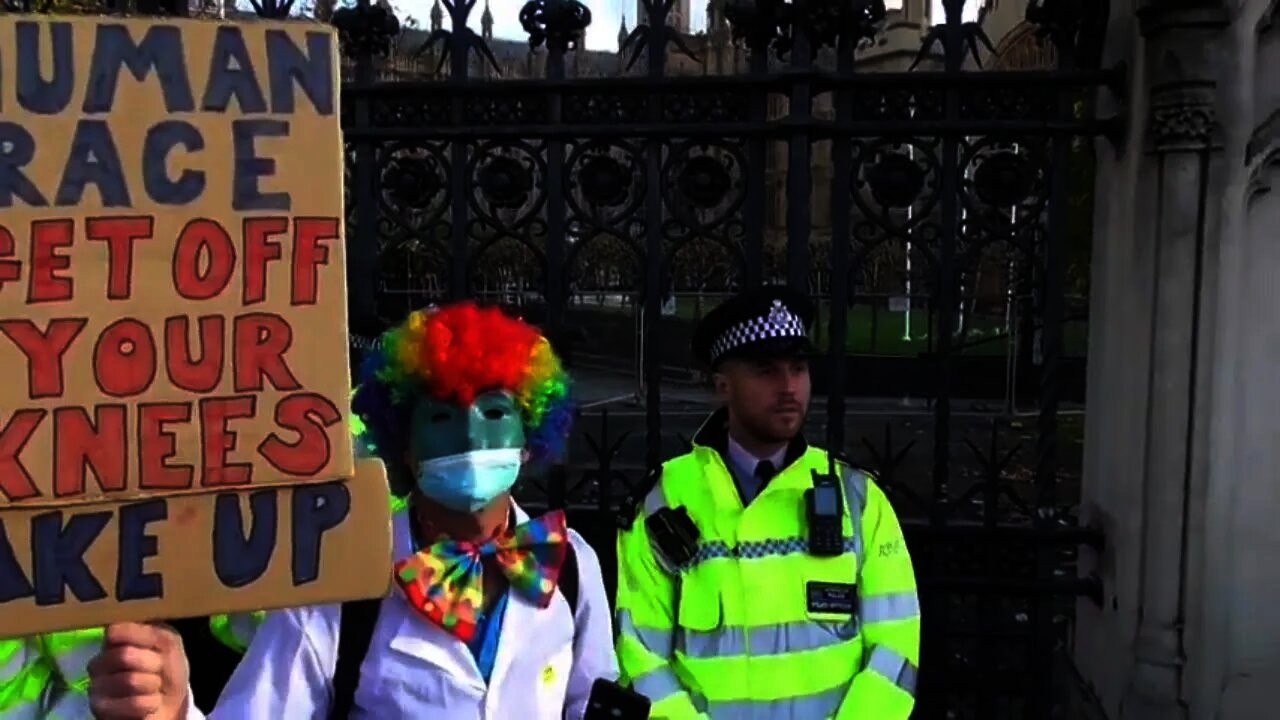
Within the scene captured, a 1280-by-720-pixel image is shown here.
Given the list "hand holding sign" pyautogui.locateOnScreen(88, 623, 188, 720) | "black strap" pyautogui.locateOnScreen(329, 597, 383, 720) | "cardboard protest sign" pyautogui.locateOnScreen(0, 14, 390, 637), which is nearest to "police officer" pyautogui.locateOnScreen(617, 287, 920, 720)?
"black strap" pyautogui.locateOnScreen(329, 597, 383, 720)

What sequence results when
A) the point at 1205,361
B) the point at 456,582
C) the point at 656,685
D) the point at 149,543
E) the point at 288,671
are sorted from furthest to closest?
the point at 1205,361 → the point at 656,685 → the point at 456,582 → the point at 288,671 → the point at 149,543

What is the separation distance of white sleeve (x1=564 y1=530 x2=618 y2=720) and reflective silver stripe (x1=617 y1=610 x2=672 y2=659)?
354 millimetres

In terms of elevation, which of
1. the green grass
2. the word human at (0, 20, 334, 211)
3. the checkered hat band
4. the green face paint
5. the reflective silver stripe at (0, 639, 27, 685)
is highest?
the word human at (0, 20, 334, 211)

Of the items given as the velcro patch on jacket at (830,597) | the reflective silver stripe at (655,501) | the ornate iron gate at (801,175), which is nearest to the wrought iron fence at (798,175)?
the ornate iron gate at (801,175)

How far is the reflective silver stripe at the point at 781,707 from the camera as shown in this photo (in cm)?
269

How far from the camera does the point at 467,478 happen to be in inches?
86.4

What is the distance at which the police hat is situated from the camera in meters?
2.79

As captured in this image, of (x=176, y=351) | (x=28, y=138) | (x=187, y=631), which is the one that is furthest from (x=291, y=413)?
(x=187, y=631)

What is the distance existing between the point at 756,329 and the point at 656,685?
0.89m

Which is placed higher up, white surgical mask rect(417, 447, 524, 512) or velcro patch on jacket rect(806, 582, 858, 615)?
white surgical mask rect(417, 447, 524, 512)

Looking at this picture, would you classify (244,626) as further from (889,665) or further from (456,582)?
(889,665)

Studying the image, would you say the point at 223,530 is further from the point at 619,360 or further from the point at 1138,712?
the point at 619,360

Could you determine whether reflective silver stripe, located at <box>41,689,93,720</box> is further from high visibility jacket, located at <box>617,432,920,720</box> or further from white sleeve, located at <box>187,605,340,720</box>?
high visibility jacket, located at <box>617,432,920,720</box>

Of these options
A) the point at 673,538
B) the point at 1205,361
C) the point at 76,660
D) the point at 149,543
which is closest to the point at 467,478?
the point at 149,543
